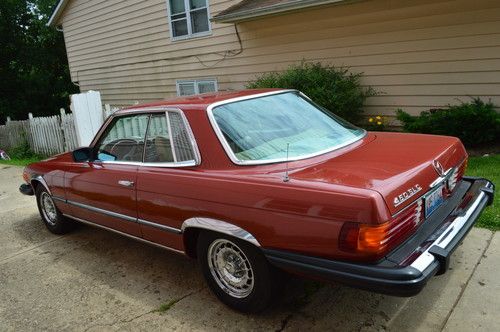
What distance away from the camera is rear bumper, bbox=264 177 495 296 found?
2.43 meters

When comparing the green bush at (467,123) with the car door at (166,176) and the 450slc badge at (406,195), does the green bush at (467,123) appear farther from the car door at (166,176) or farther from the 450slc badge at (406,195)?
the car door at (166,176)

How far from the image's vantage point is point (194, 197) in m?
3.25

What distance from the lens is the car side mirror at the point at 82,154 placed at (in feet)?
14.1

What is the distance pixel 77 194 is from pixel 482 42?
6.11 metres

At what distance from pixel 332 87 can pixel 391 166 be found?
539 cm

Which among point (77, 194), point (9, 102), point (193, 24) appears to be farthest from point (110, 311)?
point (9, 102)

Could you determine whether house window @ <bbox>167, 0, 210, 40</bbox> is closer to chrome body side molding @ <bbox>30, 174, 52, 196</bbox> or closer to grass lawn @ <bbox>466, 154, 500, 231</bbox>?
chrome body side molding @ <bbox>30, 174, 52, 196</bbox>

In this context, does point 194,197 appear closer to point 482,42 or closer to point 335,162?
point 335,162

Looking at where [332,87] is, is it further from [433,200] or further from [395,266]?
[395,266]

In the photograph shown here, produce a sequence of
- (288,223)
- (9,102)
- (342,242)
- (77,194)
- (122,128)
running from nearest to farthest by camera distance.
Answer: (342,242)
(288,223)
(122,128)
(77,194)
(9,102)

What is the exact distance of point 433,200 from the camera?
3.01 meters

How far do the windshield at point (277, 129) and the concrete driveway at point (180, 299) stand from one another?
1.13 m

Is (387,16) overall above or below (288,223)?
above

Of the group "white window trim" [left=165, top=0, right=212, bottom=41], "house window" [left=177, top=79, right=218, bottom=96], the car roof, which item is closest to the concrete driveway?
the car roof
